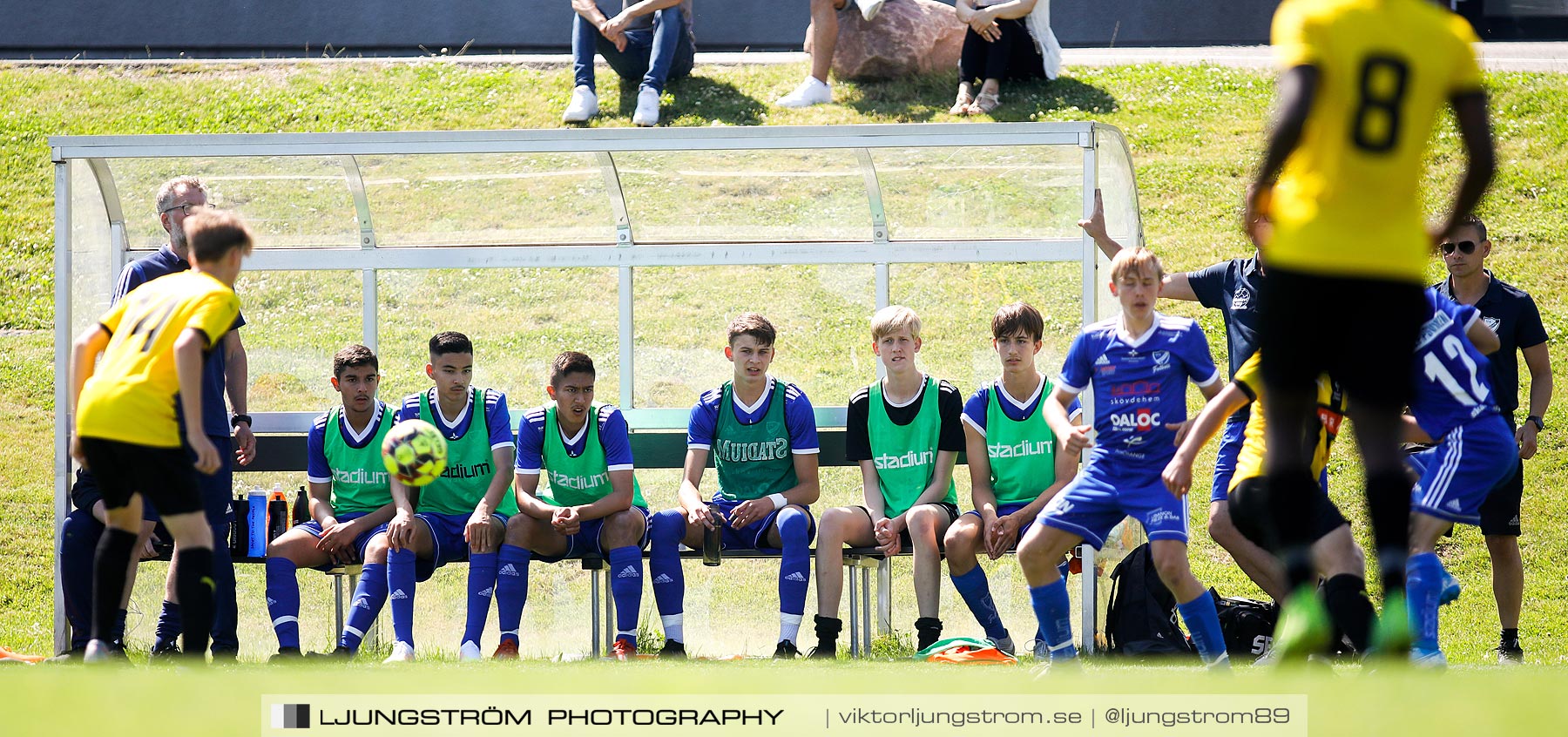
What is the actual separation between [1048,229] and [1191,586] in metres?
2.56

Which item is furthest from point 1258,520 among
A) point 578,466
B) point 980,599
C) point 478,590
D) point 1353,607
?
point 478,590

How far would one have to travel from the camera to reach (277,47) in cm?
1416

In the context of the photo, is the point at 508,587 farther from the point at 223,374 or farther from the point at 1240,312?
the point at 1240,312

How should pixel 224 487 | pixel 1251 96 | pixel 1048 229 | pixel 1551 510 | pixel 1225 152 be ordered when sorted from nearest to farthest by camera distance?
pixel 224 487 < pixel 1048 229 < pixel 1551 510 < pixel 1225 152 < pixel 1251 96

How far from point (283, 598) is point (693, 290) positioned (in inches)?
97.9

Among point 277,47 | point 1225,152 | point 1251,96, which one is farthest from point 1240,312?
point 277,47

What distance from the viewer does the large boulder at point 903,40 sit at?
485 inches

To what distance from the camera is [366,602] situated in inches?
230

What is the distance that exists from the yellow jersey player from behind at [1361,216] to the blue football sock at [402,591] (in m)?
3.62

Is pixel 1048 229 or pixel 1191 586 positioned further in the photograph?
pixel 1048 229

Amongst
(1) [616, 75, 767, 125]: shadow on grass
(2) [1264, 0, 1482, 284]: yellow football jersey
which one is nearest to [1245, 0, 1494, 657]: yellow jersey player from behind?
(2) [1264, 0, 1482, 284]: yellow football jersey

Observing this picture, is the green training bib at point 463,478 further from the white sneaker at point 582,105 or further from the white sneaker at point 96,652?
the white sneaker at point 582,105

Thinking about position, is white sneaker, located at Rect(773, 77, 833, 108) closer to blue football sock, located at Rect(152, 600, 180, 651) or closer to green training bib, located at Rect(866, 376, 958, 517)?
green training bib, located at Rect(866, 376, 958, 517)

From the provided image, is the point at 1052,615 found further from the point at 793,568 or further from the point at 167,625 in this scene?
the point at 167,625
